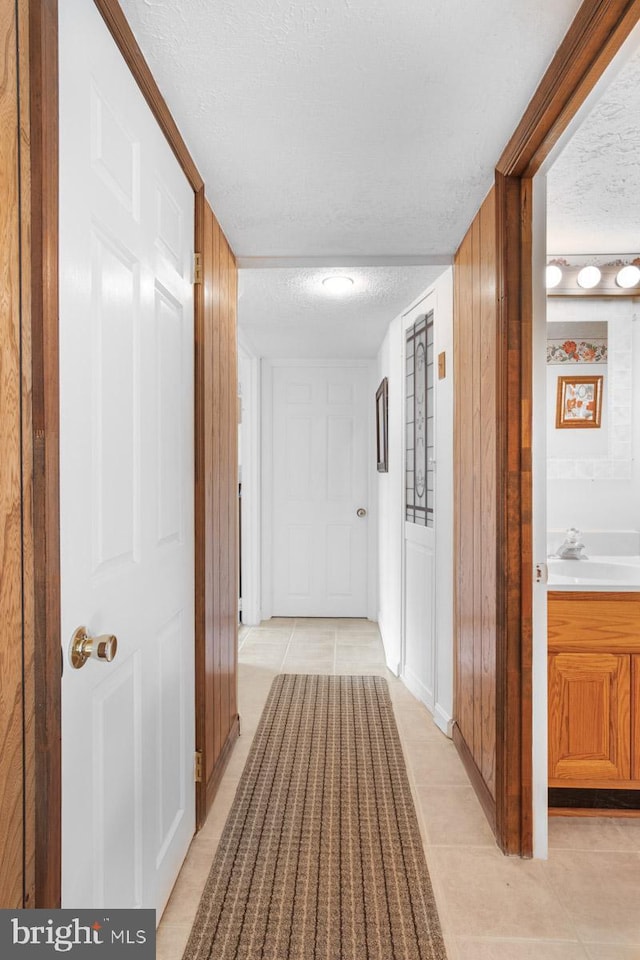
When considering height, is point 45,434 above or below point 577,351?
below

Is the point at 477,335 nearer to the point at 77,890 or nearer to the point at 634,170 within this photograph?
the point at 634,170

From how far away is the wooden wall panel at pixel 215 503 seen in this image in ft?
6.46

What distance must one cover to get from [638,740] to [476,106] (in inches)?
85.3

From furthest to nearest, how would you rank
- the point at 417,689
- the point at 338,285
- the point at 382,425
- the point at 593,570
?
1. the point at 382,425
2. the point at 417,689
3. the point at 338,285
4. the point at 593,570

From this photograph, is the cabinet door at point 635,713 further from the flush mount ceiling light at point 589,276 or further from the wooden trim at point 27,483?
the wooden trim at point 27,483

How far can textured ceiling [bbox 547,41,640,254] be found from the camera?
1683 mm

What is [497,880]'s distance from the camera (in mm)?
1722

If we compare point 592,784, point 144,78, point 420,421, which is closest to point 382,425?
point 420,421

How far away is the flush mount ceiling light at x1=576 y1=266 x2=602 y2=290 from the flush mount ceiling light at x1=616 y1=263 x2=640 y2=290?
92 mm

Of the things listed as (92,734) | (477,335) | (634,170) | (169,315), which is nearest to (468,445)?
(477,335)

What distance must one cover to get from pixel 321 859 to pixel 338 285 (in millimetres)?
2537

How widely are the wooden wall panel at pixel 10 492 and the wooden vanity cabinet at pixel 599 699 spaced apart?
179 centimetres

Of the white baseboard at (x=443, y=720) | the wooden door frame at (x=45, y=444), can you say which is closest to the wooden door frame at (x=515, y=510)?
the white baseboard at (x=443, y=720)

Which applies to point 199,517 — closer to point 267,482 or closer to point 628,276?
point 628,276
